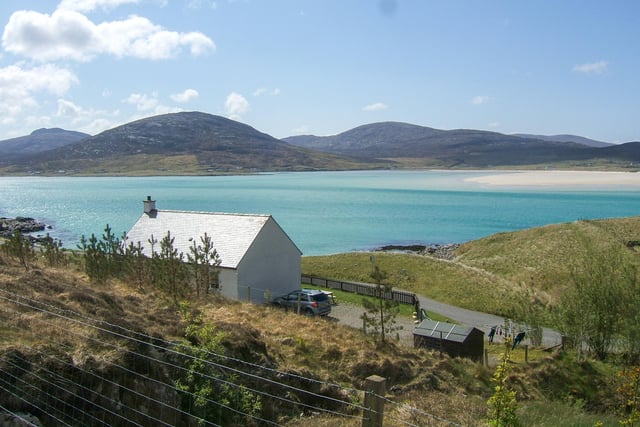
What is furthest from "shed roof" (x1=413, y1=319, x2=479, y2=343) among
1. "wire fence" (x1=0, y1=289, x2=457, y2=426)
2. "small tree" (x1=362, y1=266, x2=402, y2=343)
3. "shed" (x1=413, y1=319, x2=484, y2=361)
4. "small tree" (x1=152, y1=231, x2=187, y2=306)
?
"wire fence" (x1=0, y1=289, x2=457, y2=426)

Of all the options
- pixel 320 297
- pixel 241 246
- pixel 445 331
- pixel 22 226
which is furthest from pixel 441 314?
pixel 22 226

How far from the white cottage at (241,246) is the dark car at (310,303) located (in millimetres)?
1224

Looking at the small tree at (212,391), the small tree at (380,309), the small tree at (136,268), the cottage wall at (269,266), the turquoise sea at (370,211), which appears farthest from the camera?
the turquoise sea at (370,211)

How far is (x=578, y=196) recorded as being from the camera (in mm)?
145750

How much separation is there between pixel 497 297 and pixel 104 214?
8826 cm

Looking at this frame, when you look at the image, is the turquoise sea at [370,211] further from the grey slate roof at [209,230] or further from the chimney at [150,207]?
the grey slate roof at [209,230]

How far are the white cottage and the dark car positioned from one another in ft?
4.02

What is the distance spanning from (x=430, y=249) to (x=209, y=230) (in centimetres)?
4429

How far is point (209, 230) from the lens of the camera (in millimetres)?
30422

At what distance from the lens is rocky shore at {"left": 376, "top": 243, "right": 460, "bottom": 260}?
214 feet

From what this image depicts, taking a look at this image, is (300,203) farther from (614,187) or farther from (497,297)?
(614,187)

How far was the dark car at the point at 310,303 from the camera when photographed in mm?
27250

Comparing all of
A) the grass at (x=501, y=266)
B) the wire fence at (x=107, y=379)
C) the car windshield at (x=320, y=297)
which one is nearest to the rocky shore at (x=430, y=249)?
the grass at (x=501, y=266)

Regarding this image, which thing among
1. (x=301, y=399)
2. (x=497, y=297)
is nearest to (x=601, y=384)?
(x=301, y=399)
